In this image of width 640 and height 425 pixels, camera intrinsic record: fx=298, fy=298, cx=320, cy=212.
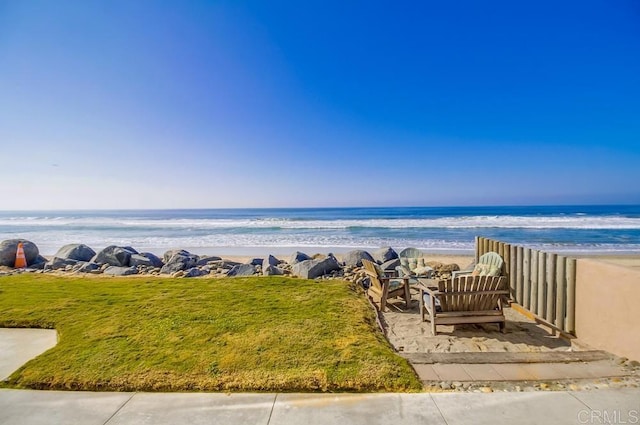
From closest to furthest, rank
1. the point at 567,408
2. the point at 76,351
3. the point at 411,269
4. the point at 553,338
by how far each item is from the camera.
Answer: the point at 567,408 → the point at 76,351 → the point at 553,338 → the point at 411,269

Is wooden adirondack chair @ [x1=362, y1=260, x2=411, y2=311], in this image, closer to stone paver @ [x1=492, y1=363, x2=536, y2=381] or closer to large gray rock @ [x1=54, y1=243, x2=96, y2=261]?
stone paver @ [x1=492, y1=363, x2=536, y2=381]

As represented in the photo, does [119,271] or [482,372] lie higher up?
[482,372]

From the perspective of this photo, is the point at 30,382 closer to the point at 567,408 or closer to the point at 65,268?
the point at 567,408

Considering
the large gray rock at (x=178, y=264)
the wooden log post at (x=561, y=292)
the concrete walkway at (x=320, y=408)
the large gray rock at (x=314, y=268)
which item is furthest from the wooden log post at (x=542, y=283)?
the large gray rock at (x=178, y=264)

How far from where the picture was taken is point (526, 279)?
5129mm

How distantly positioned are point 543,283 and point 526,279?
466 mm

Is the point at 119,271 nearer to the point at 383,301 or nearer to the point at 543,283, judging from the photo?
Answer: the point at 383,301

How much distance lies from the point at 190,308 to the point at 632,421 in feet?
17.4

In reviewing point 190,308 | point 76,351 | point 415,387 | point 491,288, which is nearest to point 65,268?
point 190,308

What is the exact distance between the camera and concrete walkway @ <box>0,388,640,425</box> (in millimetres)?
2297

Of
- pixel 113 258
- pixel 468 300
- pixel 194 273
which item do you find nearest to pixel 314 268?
pixel 194 273

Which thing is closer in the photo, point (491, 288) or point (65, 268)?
point (491, 288)

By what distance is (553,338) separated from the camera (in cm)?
427

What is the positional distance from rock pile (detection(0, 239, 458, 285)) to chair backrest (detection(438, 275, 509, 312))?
10.4 ft
